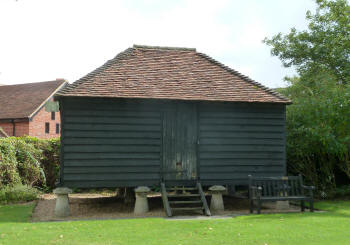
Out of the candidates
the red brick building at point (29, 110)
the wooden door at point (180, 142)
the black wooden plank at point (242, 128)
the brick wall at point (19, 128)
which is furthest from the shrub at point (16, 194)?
the brick wall at point (19, 128)

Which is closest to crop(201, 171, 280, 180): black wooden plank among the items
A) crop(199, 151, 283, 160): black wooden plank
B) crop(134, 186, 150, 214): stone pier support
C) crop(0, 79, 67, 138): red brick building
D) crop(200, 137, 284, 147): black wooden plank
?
crop(199, 151, 283, 160): black wooden plank

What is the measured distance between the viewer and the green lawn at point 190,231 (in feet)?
23.0

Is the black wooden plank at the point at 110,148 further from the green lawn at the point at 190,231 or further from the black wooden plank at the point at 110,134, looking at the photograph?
the green lawn at the point at 190,231

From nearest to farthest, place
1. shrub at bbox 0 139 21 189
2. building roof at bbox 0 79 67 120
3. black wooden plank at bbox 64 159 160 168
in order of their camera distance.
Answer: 1. black wooden plank at bbox 64 159 160 168
2. shrub at bbox 0 139 21 189
3. building roof at bbox 0 79 67 120

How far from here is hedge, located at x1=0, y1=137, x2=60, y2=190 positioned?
14266 millimetres

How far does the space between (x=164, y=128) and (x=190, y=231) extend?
14.3ft

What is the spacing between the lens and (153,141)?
11.6 metres

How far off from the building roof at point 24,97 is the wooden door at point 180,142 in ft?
68.0

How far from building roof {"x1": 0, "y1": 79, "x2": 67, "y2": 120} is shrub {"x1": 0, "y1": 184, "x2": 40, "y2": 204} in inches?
658

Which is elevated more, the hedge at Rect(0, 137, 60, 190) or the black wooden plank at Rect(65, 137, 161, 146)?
the black wooden plank at Rect(65, 137, 161, 146)

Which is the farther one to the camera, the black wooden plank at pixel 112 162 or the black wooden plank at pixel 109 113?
the black wooden plank at pixel 109 113

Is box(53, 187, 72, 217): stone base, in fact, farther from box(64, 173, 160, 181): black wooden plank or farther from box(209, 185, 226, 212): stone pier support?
box(209, 185, 226, 212): stone pier support

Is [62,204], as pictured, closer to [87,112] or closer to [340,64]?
[87,112]

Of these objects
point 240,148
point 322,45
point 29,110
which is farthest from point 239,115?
point 29,110
